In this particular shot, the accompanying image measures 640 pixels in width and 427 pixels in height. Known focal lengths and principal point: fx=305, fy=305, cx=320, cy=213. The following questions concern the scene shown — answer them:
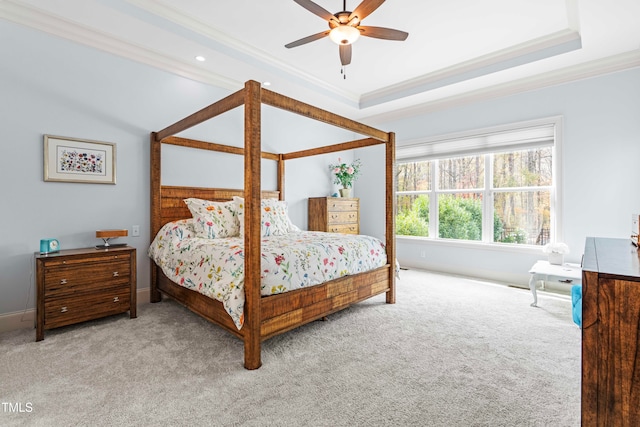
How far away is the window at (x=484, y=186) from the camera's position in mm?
4043

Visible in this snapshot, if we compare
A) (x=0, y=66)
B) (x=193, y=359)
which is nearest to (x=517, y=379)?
(x=193, y=359)

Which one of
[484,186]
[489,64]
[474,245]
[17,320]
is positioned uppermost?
[489,64]

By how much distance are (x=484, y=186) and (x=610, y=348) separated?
4.17m

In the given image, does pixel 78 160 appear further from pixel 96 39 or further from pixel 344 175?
pixel 344 175

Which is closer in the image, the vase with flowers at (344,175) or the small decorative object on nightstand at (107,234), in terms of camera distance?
the small decorative object on nightstand at (107,234)

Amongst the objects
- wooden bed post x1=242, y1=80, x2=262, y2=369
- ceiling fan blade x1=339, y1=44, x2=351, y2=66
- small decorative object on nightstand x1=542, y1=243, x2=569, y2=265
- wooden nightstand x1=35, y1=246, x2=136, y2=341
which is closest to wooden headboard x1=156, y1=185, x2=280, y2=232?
wooden nightstand x1=35, y1=246, x2=136, y2=341

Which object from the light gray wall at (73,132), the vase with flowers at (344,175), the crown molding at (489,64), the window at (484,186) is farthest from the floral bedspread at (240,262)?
the crown molding at (489,64)

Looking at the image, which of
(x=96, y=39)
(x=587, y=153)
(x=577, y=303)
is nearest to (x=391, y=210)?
(x=577, y=303)

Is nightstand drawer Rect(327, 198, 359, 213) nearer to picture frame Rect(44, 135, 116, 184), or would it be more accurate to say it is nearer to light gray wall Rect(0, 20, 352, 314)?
light gray wall Rect(0, 20, 352, 314)

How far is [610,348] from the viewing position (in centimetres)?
82

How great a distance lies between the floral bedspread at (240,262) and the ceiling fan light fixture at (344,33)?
1801 millimetres

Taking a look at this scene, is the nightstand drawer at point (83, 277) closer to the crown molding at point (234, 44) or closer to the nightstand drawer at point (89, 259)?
the nightstand drawer at point (89, 259)

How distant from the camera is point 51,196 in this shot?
2812 mm

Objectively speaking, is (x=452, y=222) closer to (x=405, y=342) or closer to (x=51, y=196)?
(x=405, y=342)
